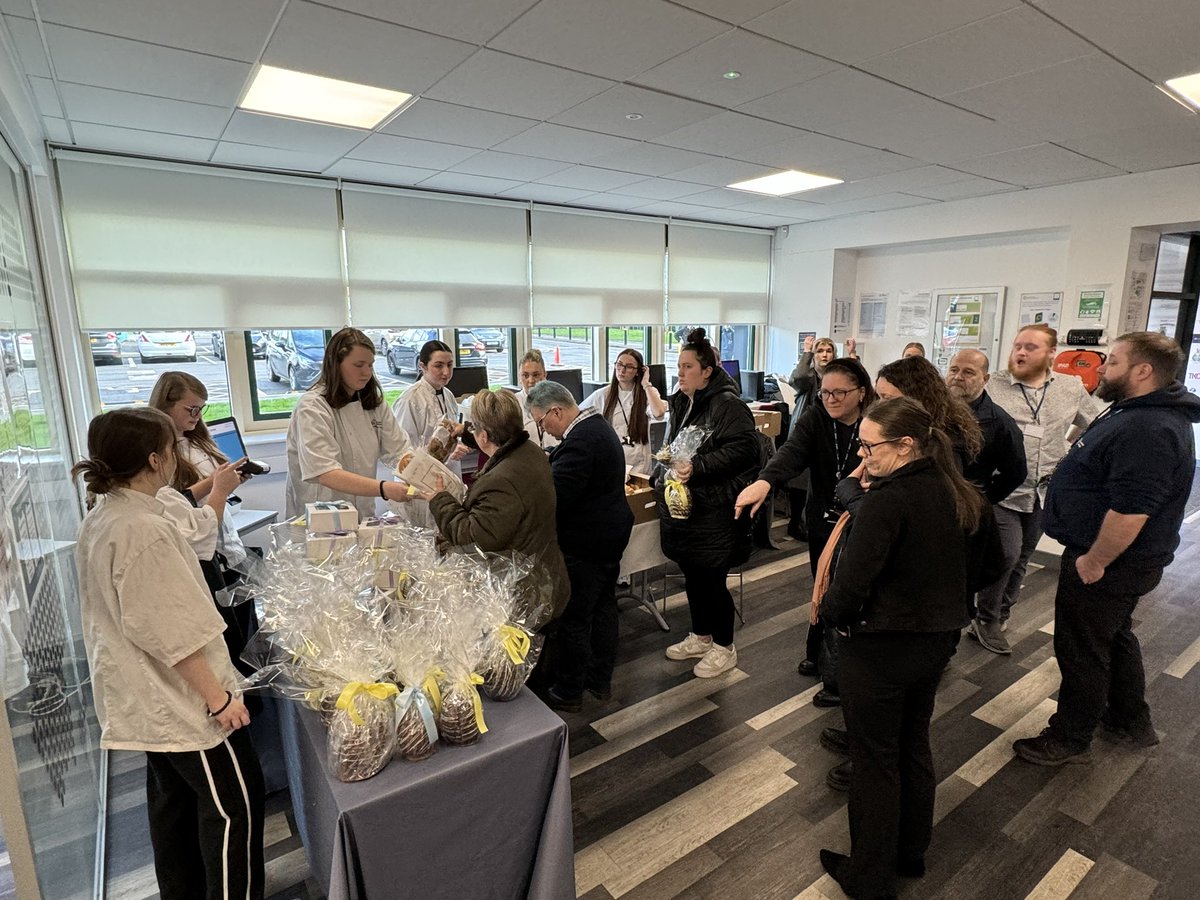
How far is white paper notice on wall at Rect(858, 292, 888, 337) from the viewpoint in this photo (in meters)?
7.05

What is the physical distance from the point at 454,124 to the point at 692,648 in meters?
3.05

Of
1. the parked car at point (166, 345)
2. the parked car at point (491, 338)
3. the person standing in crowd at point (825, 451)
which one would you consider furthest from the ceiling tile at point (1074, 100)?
the parked car at point (166, 345)

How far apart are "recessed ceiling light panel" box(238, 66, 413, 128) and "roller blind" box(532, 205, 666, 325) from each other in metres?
2.62

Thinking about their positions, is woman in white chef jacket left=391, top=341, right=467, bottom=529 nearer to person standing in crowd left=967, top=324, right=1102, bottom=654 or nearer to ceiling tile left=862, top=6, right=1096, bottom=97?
ceiling tile left=862, top=6, right=1096, bottom=97

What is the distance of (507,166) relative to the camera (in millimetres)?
4445

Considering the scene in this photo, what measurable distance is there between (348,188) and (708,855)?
15.9 feet

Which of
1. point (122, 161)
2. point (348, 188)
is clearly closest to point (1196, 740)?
point (348, 188)

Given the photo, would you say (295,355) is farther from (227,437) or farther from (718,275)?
(718,275)

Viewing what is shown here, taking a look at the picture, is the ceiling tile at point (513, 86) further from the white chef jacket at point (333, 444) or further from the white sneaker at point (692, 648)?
the white sneaker at point (692, 648)

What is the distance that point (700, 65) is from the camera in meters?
2.71

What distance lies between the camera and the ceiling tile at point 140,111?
9.65ft

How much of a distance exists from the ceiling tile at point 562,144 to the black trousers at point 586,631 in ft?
8.12

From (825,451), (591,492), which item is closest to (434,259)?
(591,492)

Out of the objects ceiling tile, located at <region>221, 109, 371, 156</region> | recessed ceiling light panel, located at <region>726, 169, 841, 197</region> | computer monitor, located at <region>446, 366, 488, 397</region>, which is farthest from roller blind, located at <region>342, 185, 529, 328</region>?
recessed ceiling light panel, located at <region>726, 169, 841, 197</region>
